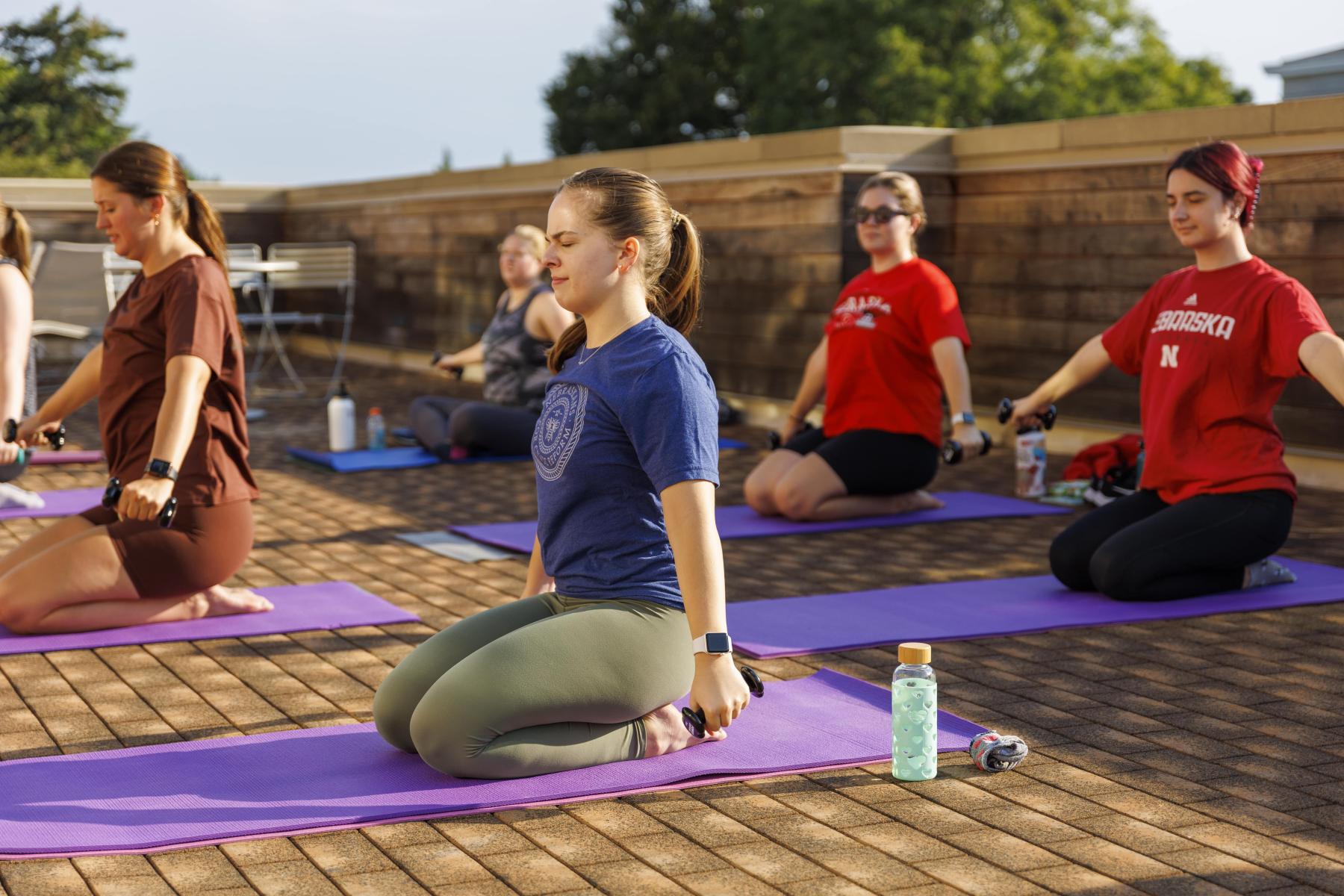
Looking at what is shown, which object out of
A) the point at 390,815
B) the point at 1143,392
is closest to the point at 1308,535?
the point at 1143,392

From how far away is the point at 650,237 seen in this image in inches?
124

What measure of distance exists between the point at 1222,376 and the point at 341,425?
17.7ft

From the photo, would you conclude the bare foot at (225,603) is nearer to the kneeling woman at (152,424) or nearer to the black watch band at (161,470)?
the kneeling woman at (152,424)

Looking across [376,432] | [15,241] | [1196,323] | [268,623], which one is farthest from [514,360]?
[1196,323]

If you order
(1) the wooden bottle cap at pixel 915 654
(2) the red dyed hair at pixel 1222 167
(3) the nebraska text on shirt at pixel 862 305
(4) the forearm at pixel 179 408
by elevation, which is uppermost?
(2) the red dyed hair at pixel 1222 167

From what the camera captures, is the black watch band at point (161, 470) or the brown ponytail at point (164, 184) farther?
the brown ponytail at point (164, 184)

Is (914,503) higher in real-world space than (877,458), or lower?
lower

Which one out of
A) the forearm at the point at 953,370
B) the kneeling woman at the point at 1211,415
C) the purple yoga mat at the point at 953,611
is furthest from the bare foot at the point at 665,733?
the forearm at the point at 953,370

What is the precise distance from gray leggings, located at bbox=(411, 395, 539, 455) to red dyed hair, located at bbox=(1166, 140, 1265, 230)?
14.3ft

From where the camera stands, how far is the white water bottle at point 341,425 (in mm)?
9023

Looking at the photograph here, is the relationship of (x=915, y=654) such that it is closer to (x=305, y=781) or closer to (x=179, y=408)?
(x=305, y=781)

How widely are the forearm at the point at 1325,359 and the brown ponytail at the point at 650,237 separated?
2087 millimetres

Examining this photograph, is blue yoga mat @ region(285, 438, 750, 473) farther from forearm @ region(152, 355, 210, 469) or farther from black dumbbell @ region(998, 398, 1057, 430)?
forearm @ region(152, 355, 210, 469)

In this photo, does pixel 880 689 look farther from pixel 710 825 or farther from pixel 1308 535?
pixel 1308 535
